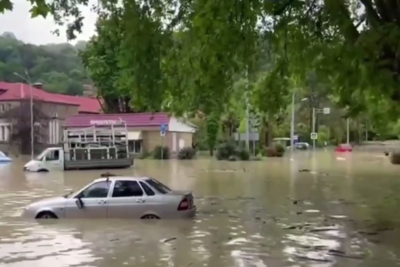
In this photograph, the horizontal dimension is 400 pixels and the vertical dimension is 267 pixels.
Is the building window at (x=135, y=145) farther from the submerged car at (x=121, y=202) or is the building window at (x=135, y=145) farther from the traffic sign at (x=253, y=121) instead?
the submerged car at (x=121, y=202)

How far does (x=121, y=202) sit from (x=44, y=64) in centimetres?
8780

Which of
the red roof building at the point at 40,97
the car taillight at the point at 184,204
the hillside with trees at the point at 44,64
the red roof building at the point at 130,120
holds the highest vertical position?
the hillside with trees at the point at 44,64

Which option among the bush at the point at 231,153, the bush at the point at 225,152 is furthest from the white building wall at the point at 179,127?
the bush at the point at 231,153

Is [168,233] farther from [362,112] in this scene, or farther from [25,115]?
[25,115]

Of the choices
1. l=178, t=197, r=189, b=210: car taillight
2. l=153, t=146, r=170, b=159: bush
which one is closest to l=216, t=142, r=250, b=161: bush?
l=153, t=146, r=170, b=159: bush

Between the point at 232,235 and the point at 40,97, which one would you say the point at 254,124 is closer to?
the point at 40,97

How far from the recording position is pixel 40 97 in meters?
74.1

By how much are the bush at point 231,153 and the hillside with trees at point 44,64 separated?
44.4 metres

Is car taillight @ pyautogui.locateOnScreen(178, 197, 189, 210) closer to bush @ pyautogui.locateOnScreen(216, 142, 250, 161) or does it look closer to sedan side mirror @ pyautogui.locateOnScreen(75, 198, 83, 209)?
sedan side mirror @ pyautogui.locateOnScreen(75, 198, 83, 209)

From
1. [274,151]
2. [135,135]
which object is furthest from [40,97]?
[274,151]

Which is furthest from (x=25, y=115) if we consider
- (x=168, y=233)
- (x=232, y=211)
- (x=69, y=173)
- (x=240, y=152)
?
(x=168, y=233)

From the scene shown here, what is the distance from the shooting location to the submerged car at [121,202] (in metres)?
15.3

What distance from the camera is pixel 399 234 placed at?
569 inches

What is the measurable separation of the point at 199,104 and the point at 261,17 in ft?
15.6
